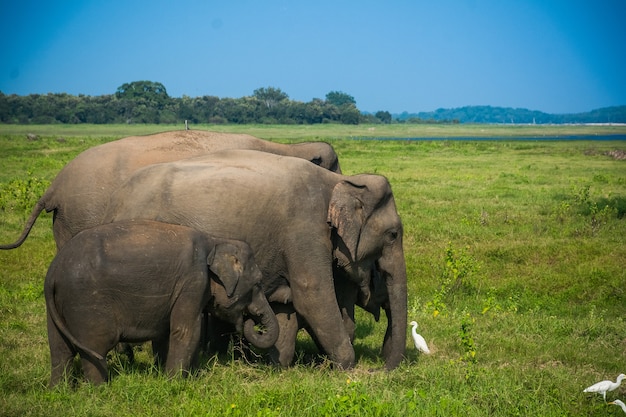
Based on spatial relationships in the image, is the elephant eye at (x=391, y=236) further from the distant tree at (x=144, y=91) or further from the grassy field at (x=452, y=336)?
the distant tree at (x=144, y=91)

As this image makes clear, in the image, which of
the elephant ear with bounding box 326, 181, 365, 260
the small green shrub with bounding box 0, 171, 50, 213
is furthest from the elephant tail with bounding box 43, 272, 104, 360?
Answer: the small green shrub with bounding box 0, 171, 50, 213

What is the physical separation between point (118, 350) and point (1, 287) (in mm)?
3432

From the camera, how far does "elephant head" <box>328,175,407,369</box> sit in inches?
321

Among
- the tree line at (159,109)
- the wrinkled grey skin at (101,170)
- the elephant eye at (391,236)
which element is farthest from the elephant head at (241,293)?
the tree line at (159,109)

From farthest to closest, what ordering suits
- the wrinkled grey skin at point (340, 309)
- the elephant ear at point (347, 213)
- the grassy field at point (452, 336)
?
the wrinkled grey skin at point (340, 309)
the elephant ear at point (347, 213)
the grassy field at point (452, 336)

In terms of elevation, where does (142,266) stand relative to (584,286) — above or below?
above

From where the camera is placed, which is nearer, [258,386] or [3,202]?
[258,386]

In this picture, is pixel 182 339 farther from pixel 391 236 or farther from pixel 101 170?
pixel 101 170

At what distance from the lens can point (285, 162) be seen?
8.27 meters

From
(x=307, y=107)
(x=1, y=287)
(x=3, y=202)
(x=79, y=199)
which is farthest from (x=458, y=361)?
(x=307, y=107)

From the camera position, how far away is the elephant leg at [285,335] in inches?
321

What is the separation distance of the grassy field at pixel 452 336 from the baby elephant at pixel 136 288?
14.0 inches

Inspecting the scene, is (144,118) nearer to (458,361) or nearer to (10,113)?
(10,113)

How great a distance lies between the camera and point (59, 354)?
269 inches
